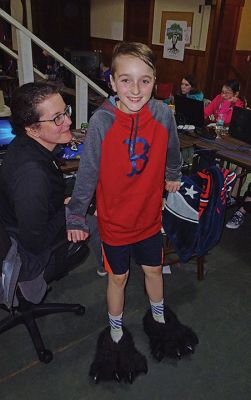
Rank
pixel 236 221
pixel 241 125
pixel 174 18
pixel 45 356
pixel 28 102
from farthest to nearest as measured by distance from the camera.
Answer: pixel 174 18, pixel 236 221, pixel 241 125, pixel 45 356, pixel 28 102

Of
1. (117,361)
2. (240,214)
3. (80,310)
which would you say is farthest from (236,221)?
(117,361)

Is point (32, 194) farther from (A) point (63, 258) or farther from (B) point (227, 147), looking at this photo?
(B) point (227, 147)

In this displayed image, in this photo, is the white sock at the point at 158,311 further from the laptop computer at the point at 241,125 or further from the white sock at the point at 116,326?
the laptop computer at the point at 241,125

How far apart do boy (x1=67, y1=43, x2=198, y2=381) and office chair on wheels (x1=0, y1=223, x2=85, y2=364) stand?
0.27 metres

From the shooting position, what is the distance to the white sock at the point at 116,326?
179 centimetres

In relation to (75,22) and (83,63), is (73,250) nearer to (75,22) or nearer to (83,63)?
(83,63)

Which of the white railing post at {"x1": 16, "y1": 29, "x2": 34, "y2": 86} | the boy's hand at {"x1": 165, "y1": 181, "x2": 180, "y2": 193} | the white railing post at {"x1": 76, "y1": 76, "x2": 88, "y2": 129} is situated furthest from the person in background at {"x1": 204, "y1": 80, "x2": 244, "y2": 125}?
the white railing post at {"x1": 16, "y1": 29, "x2": 34, "y2": 86}

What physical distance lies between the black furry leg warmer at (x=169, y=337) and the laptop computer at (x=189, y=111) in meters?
1.97

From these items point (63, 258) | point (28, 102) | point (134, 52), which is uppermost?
point (134, 52)

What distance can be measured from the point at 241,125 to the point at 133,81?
1978 millimetres

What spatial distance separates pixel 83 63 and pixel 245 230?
12.8 ft

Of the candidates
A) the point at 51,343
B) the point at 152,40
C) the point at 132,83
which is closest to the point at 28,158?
the point at 132,83

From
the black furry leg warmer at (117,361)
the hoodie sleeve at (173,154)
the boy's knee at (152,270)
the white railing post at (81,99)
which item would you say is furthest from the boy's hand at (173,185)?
the white railing post at (81,99)

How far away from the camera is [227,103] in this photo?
3672mm
